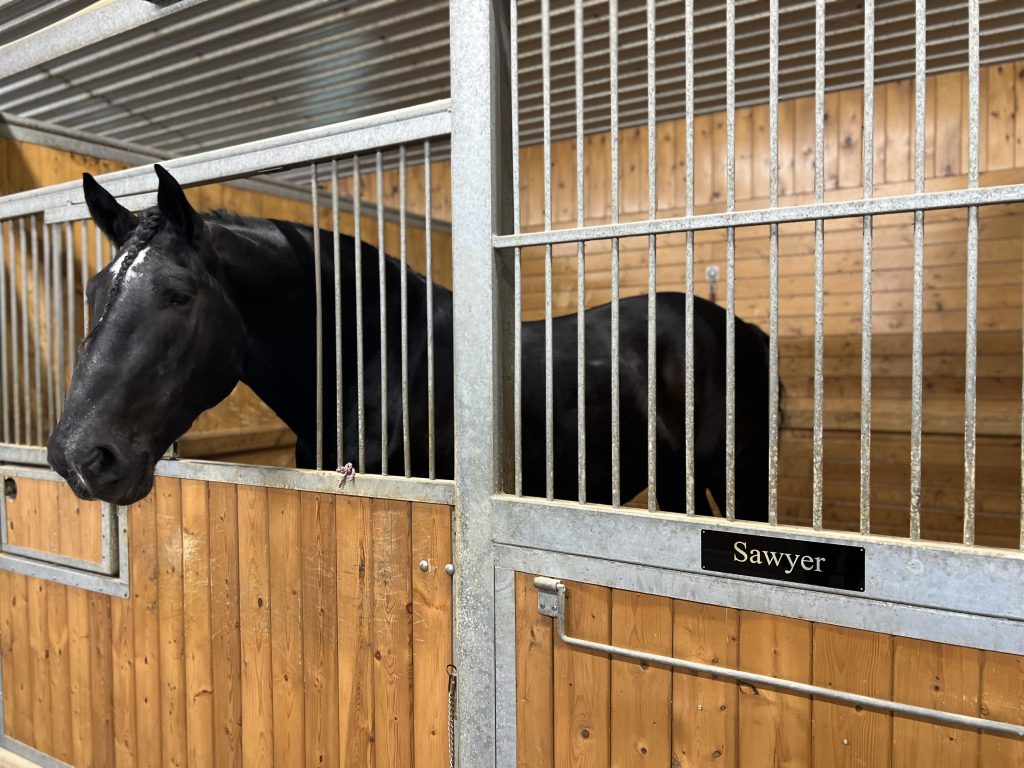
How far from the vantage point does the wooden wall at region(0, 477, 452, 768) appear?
1482 millimetres

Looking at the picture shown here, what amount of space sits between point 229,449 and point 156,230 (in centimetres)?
198

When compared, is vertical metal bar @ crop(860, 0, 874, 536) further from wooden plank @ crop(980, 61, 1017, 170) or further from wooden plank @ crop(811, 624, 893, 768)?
wooden plank @ crop(980, 61, 1017, 170)

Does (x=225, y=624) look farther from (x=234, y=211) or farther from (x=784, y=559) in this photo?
(x=234, y=211)

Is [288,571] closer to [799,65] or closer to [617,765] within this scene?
[617,765]

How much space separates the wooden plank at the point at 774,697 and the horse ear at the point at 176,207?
140cm

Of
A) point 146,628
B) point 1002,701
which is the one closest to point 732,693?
point 1002,701

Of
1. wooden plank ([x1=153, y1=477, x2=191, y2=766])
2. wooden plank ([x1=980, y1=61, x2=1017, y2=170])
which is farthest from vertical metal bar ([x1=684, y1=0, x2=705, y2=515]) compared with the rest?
wooden plank ([x1=980, y1=61, x2=1017, y2=170])

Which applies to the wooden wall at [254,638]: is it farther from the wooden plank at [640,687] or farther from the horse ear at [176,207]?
the horse ear at [176,207]

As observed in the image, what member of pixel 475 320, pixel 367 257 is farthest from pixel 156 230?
pixel 475 320

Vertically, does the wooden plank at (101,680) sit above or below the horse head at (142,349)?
below

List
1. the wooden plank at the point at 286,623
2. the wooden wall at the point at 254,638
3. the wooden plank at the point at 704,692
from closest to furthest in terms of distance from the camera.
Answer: the wooden plank at the point at 704,692, the wooden wall at the point at 254,638, the wooden plank at the point at 286,623

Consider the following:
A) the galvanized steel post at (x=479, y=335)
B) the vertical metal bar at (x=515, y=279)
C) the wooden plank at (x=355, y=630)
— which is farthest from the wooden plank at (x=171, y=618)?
the vertical metal bar at (x=515, y=279)

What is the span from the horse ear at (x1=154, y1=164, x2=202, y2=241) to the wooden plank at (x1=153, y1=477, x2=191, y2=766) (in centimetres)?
69

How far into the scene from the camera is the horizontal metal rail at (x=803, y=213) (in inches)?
37.9
